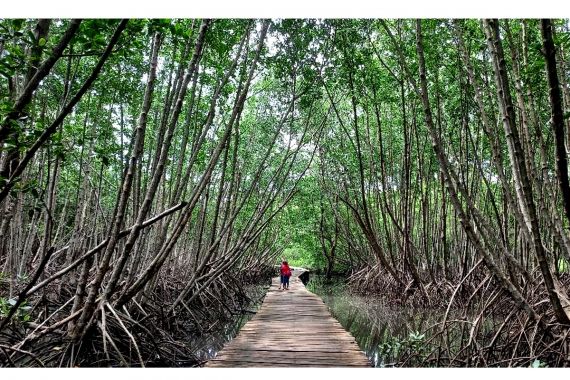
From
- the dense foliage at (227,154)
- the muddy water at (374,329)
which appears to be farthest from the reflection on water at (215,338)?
the dense foliage at (227,154)

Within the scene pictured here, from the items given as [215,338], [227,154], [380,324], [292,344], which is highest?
[227,154]

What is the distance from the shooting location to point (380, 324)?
26.3ft

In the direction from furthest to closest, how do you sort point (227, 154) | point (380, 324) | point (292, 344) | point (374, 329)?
point (380, 324) < point (374, 329) < point (227, 154) < point (292, 344)

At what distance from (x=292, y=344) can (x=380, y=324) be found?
3333 millimetres

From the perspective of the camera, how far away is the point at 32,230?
6.77m

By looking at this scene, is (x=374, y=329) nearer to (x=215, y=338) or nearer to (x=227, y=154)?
(x=215, y=338)

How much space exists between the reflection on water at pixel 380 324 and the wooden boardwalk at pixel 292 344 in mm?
535

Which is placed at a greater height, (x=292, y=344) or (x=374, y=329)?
(x=292, y=344)

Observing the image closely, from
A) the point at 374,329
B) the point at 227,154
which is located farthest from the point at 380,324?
the point at 227,154

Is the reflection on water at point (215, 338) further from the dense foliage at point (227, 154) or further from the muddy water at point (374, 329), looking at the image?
the dense foliage at point (227, 154)

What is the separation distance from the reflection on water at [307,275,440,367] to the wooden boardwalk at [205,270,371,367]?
535mm

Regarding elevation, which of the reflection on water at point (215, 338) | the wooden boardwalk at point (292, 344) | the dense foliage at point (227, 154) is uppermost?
the dense foliage at point (227, 154)

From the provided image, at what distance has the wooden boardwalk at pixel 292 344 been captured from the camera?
4.38 meters
